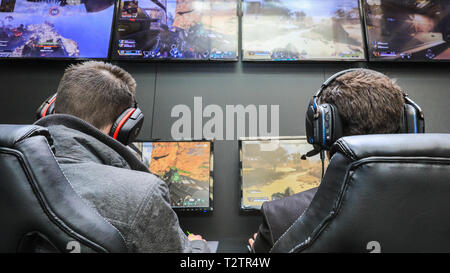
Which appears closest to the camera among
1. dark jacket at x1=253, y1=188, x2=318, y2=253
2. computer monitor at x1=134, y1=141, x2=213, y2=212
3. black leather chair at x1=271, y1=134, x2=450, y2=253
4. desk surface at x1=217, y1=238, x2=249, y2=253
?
black leather chair at x1=271, y1=134, x2=450, y2=253

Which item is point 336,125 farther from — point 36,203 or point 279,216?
point 36,203

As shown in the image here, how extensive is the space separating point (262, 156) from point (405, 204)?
1.25m

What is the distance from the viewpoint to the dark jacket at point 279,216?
2.56ft

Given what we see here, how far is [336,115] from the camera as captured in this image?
82cm

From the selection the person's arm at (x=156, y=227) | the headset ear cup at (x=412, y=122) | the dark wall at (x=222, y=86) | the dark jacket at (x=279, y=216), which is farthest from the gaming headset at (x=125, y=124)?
the headset ear cup at (x=412, y=122)

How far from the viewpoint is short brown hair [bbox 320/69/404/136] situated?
2.60 ft

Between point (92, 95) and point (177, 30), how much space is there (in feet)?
3.99

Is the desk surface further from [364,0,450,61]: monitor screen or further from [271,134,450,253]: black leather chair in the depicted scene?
[364,0,450,61]: monitor screen

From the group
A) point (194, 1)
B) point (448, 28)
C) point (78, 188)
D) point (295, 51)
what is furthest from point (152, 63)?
point (448, 28)

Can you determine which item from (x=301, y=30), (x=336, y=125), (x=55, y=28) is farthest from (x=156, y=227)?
(x=55, y=28)

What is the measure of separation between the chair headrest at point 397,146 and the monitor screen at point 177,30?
1547 millimetres

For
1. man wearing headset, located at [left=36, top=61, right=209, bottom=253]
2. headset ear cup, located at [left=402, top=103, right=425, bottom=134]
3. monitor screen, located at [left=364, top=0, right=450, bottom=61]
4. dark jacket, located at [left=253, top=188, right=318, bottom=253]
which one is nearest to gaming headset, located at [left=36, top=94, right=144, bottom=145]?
man wearing headset, located at [left=36, top=61, right=209, bottom=253]

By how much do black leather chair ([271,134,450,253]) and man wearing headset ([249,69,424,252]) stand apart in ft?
1.04
